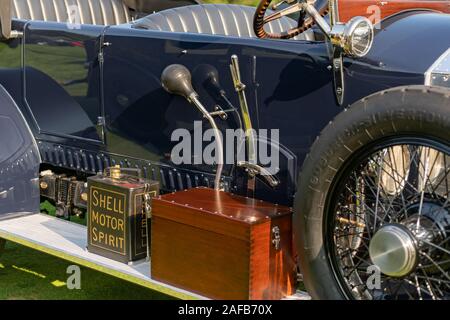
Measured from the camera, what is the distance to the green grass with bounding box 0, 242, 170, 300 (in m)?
3.42

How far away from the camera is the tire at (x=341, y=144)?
76.0 inches

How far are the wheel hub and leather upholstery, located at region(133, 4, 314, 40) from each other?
155 centimetres

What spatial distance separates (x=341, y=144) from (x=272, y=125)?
17.0 inches

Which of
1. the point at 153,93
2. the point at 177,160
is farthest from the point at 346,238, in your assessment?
the point at 153,93

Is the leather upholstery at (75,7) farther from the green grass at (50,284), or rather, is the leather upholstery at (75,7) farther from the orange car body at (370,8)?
the orange car body at (370,8)

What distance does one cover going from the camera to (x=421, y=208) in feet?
6.70

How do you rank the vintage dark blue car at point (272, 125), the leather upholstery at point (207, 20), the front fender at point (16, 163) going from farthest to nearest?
the leather upholstery at point (207, 20) < the front fender at point (16, 163) < the vintage dark blue car at point (272, 125)

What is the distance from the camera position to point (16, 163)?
125 inches

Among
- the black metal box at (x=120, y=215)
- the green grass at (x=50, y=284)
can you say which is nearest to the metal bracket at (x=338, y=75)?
the black metal box at (x=120, y=215)

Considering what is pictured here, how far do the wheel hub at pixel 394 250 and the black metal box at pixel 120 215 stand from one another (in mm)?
960

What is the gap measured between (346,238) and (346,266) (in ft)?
0.33

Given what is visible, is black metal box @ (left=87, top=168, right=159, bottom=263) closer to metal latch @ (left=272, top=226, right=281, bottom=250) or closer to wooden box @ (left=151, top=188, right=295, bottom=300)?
wooden box @ (left=151, top=188, right=295, bottom=300)

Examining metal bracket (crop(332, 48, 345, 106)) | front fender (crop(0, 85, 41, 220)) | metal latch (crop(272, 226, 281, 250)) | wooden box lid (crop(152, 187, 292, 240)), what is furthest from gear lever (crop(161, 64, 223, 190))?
front fender (crop(0, 85, 41, 220))

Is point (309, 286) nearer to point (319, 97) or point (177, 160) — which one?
point (319, 97)
